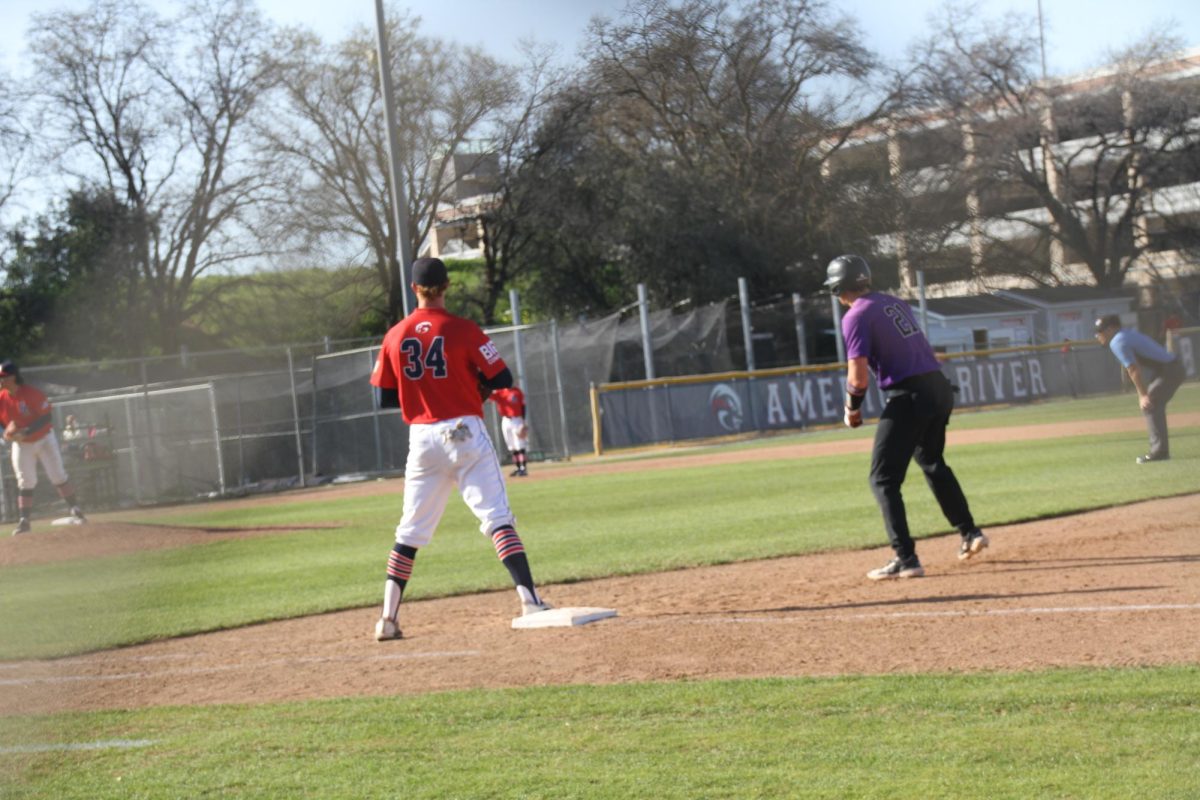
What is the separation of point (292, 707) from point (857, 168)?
291 cm

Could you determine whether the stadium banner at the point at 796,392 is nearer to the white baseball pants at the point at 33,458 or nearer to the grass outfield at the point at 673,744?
the white baseball pants at the point at 33,458

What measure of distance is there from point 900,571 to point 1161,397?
762cm

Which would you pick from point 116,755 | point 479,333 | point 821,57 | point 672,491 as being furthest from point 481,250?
point 672,491

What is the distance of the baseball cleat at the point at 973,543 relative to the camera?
26.3 feet

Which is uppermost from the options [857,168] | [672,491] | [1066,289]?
[857,168]

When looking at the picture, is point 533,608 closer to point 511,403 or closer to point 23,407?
point 23,407

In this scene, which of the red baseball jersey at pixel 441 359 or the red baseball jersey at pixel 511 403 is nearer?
the red baseball jersey at pixel 441 359

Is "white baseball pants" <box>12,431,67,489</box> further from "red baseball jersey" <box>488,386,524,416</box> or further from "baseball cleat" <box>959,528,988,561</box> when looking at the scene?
"baseball cleat" <box>959,528,988,561</box>

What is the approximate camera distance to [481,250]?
3596 millimetres

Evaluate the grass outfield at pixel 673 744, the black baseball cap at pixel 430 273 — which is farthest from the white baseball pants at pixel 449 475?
the grass outfield at pixel 673 744

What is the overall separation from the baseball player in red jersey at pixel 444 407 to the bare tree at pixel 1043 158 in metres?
2.49

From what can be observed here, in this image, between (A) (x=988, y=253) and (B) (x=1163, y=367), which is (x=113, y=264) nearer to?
(A) (x=988, y=253)

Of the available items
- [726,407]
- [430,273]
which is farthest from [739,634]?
[726,407]

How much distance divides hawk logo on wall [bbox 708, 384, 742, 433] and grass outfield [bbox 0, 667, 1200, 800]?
902 inches
